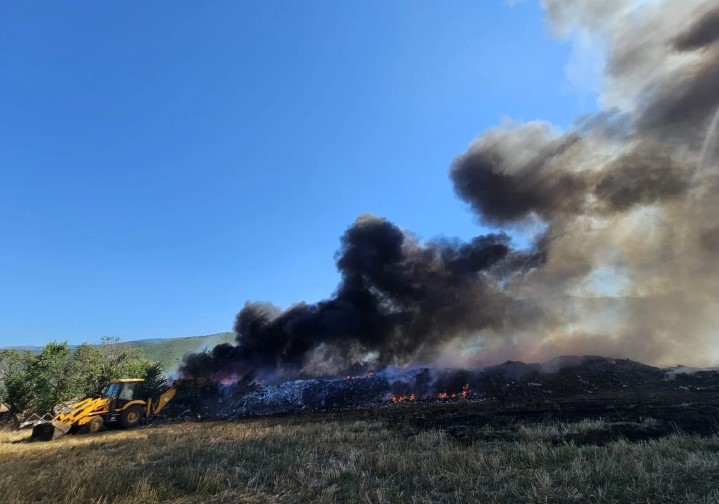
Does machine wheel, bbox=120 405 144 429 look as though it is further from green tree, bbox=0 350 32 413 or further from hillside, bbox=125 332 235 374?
hillside, bbox=125 332 235 374

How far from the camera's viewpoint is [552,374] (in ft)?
99.1

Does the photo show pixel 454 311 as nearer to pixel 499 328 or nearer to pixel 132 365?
pixel 499 328

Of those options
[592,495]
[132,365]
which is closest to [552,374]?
[592,495]

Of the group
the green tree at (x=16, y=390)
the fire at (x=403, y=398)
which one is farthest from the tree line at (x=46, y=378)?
the fire at (x=403, y=398)

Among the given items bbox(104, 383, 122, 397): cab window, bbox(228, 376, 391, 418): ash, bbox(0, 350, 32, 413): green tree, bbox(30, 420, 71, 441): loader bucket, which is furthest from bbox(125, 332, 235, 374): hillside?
bbox(30, 420, 71, 441): loader bucket

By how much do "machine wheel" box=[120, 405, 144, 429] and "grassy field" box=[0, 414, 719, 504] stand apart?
11.3 m

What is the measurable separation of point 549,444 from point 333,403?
23.0 meters

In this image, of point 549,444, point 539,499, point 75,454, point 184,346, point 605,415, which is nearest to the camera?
point 539,499

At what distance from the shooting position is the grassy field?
22.2 ft

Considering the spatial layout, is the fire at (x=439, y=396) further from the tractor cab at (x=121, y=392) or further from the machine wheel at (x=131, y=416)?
the tractor cab at (x=121, y=392)

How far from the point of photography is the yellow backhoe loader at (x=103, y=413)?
1952cm

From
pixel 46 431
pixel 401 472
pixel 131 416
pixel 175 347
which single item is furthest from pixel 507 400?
pixel 175 347

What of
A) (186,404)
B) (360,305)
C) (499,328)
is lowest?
(186,404)

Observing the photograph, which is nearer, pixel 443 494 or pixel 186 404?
pixel 443 494
